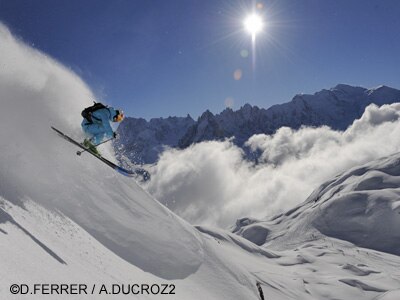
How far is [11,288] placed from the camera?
6441mm

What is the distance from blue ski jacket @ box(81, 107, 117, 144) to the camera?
15344 mm

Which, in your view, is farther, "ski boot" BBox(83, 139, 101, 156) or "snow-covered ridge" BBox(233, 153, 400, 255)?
"snow-covered ridge" BBox(233, 153, 400, 255)

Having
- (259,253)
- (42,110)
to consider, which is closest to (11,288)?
(42,110)

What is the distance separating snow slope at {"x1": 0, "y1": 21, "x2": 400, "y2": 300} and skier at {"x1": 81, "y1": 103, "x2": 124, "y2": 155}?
86.1 inches

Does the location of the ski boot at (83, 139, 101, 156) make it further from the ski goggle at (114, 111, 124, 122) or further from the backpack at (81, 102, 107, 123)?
the ski goggle at (114, 111, 124, 122)

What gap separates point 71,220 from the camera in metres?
14.0

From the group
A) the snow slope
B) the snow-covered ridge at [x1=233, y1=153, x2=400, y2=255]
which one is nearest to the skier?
Answer: the snow slope

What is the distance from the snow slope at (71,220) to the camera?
31.3 feet

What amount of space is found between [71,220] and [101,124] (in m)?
4.19

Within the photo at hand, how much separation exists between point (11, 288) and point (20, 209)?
5.62m
